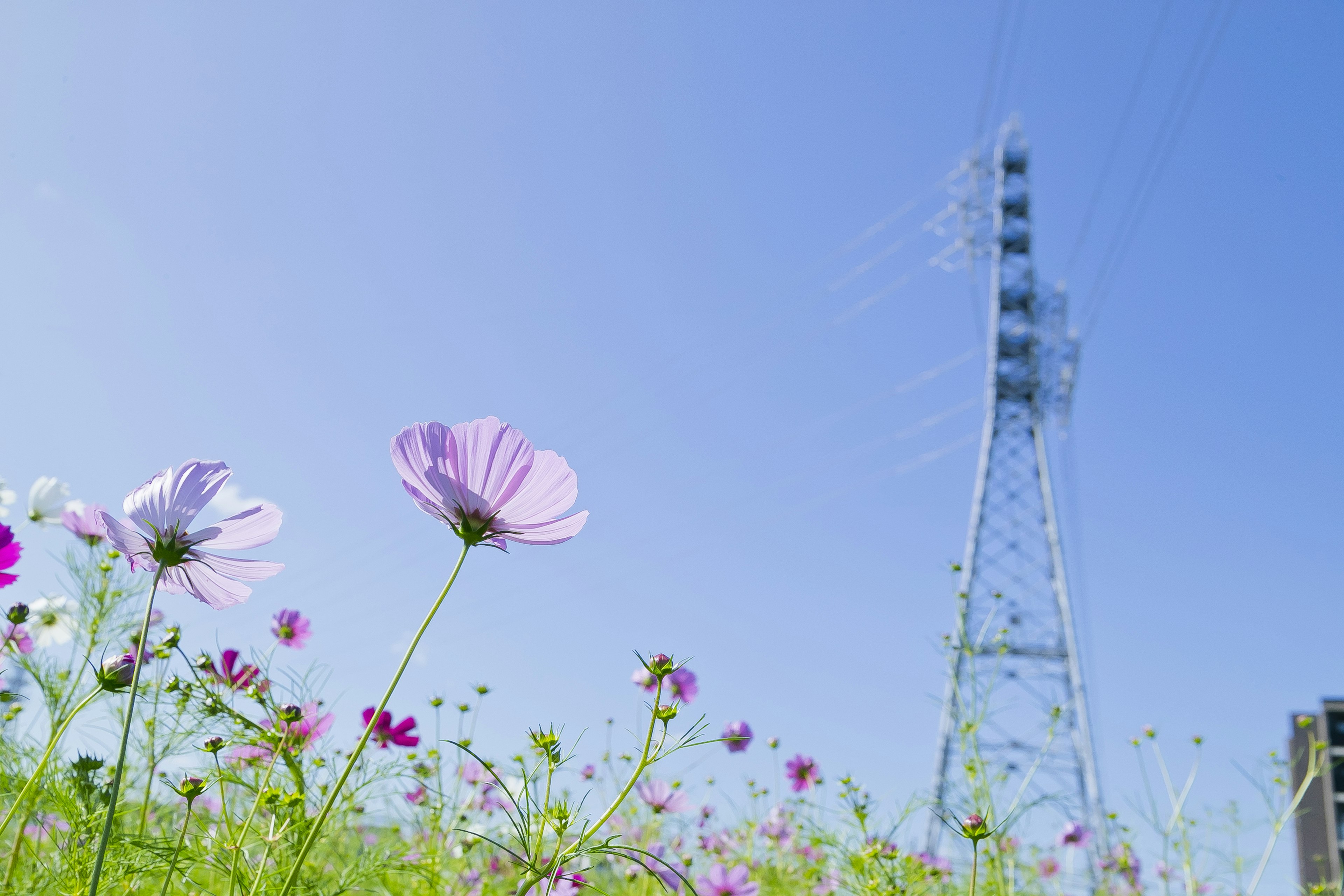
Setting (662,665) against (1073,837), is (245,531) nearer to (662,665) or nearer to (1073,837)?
(662,665)

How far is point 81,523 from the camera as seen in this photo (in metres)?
1.18

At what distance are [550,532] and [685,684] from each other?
1.13 m

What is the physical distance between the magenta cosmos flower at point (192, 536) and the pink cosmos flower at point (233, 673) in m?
0.34

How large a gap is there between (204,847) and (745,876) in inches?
33.6

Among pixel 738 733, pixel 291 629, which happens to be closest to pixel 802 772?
pixel 738 733

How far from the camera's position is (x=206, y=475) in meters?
0.58

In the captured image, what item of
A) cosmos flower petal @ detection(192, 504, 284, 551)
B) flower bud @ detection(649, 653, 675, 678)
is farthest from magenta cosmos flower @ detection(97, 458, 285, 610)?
flower bud @ detection(649, 653, 675, 678)

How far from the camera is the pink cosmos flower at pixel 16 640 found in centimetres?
91

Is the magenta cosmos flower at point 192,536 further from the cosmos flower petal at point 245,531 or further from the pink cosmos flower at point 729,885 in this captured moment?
the pink cosmos flower at point 729,885

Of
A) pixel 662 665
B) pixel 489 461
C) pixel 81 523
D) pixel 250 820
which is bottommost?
pixel 250 820

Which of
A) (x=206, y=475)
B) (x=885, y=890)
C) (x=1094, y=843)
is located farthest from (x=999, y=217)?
(x=206, y=475)

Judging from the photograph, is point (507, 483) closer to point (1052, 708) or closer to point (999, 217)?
point (1052, 708)

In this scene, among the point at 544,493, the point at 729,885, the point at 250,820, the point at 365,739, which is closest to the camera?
the point at 365,739

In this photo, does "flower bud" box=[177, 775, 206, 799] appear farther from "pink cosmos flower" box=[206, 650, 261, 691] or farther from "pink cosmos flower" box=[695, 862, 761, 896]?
"pink cosmos flower" box=[695, 862, 761, 896]
